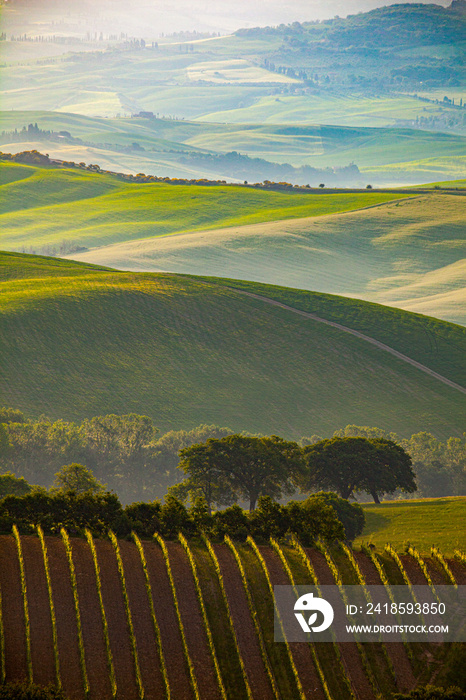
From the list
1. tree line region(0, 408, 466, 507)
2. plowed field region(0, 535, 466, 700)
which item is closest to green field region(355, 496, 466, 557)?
tree line region(0, 408, 466, 507)

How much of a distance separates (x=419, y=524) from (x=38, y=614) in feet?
86.0

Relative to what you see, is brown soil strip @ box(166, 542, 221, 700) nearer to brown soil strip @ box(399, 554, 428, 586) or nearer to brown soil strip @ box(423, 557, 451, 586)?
brown soil strip @ box(399, 554, 428, 586)

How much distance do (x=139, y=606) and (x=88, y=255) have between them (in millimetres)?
137323

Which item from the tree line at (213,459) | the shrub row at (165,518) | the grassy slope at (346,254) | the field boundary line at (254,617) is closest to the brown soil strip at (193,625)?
the field boundary line at (254,617)

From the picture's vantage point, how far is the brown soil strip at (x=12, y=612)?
85.3 ft

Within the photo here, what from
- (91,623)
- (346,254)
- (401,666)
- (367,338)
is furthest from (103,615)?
(346,254)

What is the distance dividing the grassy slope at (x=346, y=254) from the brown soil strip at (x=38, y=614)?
316 feet

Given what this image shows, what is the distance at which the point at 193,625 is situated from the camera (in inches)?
1148

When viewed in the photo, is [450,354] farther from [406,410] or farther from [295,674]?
[295,674]

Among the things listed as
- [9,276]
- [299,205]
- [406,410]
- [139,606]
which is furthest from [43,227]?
[139,606]

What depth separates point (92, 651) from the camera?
2739cm

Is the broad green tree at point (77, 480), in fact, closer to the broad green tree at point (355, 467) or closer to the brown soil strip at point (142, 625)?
the broad green tree at point (355, 467)

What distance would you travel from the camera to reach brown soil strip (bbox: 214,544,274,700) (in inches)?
1057

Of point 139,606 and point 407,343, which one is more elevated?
point 407,343
